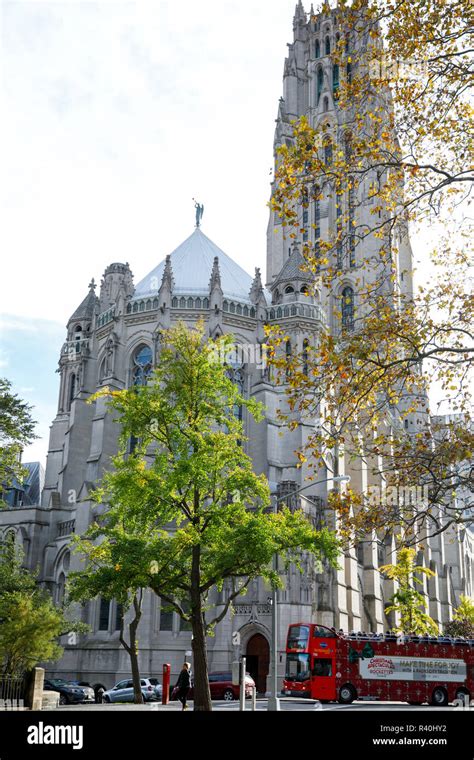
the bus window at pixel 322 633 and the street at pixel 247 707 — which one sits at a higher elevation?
the bus window at pixel 322 633

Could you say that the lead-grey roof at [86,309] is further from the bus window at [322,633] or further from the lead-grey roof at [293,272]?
the bus window at [322,633]

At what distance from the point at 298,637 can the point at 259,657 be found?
7.55 meters

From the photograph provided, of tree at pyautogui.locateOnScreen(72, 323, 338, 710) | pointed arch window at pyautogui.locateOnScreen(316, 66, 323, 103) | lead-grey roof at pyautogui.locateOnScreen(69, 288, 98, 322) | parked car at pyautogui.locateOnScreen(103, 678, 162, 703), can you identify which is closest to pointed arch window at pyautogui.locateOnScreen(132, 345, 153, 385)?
lead-grey roof at pyautogui.locateOnScreen(69, 288, 98, 322)

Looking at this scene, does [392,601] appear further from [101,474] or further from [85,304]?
[85,304]

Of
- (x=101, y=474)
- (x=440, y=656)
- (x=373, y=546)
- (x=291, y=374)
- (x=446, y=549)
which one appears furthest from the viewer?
(x=446, y=549)

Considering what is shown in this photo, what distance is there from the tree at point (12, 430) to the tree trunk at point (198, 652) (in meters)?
8.73

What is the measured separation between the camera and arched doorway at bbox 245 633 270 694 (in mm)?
41000

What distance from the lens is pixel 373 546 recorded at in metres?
53.6

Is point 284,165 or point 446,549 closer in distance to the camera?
point 284,165

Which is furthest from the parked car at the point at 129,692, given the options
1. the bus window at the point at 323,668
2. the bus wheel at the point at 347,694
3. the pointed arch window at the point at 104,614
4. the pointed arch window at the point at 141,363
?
the pointed arch window at the point at 141,363

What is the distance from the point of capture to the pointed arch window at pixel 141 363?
5134 cm

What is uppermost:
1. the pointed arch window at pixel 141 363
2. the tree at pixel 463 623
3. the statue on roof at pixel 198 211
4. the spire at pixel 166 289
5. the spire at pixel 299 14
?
the spire at pixel 299 14
